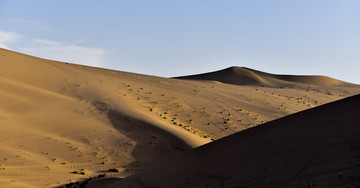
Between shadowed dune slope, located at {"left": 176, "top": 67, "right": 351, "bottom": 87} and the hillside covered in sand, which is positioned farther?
shadowed dune slope, located at {"left": 176, "top": 67, "right": 351, "bottom": 87}

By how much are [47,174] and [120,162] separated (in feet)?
15.3

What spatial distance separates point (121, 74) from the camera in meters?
48.4

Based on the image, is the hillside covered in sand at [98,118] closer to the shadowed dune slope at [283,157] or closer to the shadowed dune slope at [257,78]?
the shadowed dune slope at [283,157]

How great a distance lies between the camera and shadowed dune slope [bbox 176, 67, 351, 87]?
81.2 m

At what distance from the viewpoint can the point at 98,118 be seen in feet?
89.2

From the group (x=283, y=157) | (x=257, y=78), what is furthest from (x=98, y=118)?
(x=257, y=78)

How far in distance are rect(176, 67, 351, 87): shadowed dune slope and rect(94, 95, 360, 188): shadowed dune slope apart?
6896cm

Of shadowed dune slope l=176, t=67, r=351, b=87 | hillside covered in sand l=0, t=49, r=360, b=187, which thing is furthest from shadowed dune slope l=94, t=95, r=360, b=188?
shadowed dune slope l=176, t=67, r=351, b=87

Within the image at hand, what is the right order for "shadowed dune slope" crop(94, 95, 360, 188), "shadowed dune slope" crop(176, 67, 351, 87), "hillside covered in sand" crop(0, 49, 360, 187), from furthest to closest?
"shadowed dune slope" crop(176, 67, 351, 87) → "hillside covered in sand" crop(0, 49, 360, 187) → "shadowed dune slope" crop(94, 95, 360, 188)

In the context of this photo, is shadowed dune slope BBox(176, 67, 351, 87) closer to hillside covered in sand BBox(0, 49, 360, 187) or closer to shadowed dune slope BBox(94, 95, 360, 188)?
hillside covered in sand BBox(0, 49, 360, 187)

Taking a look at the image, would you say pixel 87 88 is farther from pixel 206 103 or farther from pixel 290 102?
pixel 290 102

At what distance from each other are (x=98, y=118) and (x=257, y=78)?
6075 centimetres

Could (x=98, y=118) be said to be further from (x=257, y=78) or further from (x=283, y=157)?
(x=257, y=78)

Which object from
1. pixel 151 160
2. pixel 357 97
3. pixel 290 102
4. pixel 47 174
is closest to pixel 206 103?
pixel 290 102
